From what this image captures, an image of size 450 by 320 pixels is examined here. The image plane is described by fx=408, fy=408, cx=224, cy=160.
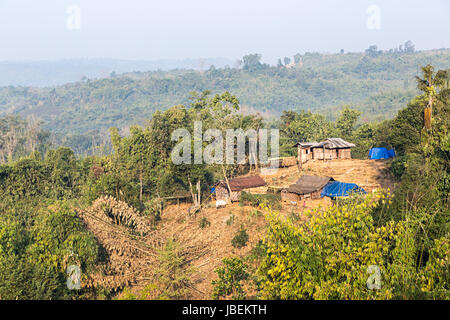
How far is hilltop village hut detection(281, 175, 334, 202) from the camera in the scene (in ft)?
96.9

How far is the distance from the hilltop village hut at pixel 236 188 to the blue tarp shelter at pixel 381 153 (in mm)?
14246

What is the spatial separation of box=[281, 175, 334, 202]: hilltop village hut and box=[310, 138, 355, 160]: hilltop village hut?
10141mm

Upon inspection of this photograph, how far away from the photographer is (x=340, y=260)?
8438mm

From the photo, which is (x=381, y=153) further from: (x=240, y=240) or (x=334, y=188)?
(x=240, y=240)

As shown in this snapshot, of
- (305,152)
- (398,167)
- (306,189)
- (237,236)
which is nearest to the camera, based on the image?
(237,236)

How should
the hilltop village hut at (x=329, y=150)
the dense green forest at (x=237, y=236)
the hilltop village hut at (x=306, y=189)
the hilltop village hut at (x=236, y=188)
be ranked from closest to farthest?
the dense green forest at (x=237, y=236), the hilltop village hut at (x=306, y=189), the hilltop village hut at (x=236, y=188), the hilltop village hut at (x=329, y=150)

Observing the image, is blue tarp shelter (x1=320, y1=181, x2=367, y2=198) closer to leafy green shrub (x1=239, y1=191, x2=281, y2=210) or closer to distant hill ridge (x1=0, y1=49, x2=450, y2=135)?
leafy green shrub (x1=239, y1=191, x2=281, y2=210)

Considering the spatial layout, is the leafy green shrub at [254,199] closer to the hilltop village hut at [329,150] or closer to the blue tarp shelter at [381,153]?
the hilltop village hut at [329,150]

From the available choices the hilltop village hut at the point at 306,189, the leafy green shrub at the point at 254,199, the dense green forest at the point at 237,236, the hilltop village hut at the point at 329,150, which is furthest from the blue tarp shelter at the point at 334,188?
A: the hilltop village hut at the point at 329,150

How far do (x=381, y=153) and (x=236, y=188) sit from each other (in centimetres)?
1772

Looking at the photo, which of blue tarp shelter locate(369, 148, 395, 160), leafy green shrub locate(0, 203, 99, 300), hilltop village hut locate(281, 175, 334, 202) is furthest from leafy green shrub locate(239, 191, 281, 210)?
blue tarp shelter locate(369, 148, 395, 160)

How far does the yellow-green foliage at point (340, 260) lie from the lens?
8031 millimetres

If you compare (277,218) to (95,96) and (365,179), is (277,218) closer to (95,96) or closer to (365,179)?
(365,179)

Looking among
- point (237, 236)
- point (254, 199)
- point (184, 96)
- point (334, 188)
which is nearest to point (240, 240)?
point (237, 236)
